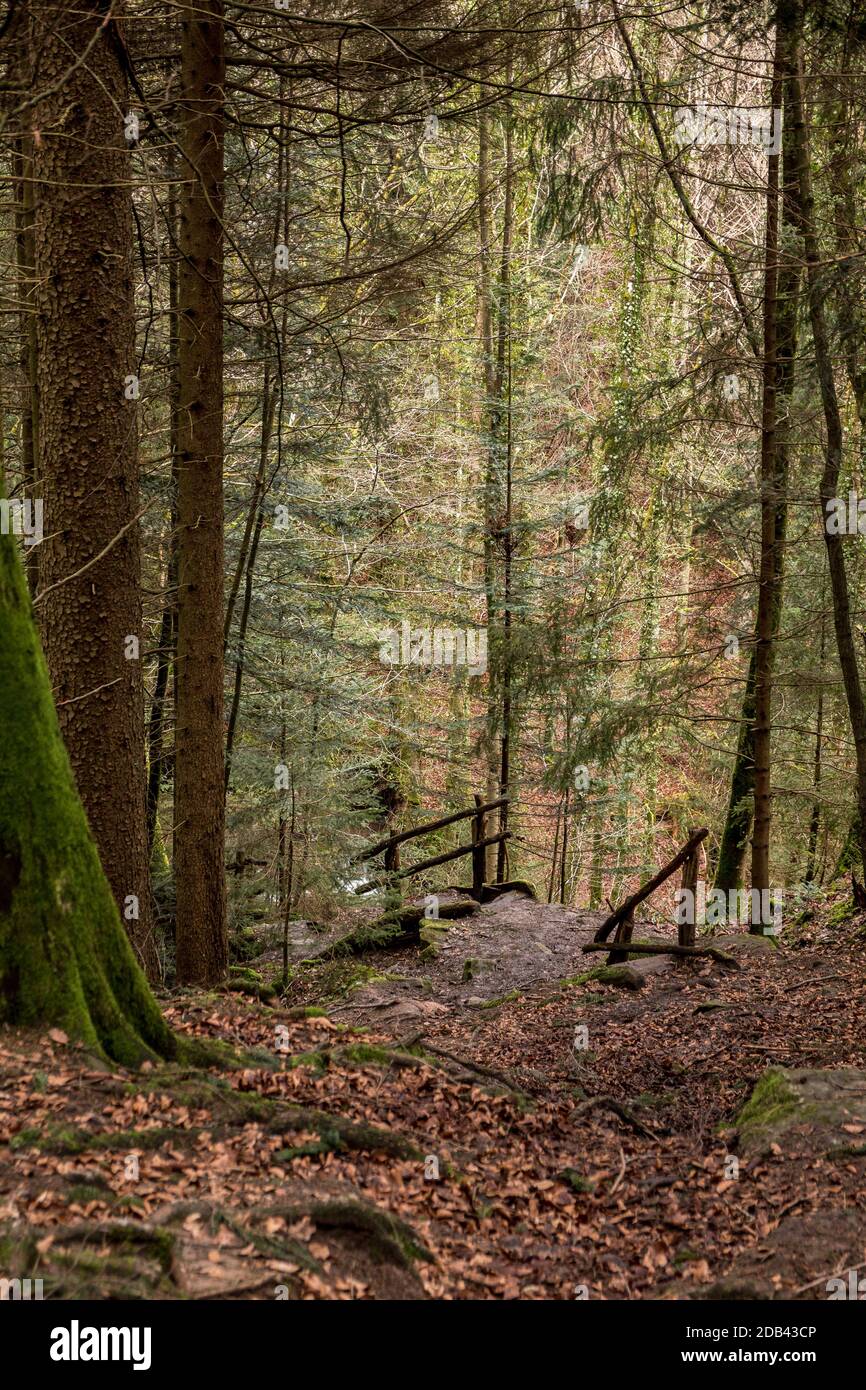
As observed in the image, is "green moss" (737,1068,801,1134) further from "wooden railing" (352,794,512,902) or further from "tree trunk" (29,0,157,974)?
"wooden railing" (352,794,512,902)

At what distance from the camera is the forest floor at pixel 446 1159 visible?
10.9 ft

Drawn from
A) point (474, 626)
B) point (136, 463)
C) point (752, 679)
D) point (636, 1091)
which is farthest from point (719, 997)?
point (474, 626)

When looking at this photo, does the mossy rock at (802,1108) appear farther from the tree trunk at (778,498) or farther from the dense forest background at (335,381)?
the tree trunk at (778,498)

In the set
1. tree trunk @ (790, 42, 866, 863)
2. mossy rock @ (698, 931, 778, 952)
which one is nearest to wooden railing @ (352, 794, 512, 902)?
mossy rock @ (698, 931, 778, 952)

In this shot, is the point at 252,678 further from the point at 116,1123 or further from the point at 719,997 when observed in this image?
the point at 116,1123

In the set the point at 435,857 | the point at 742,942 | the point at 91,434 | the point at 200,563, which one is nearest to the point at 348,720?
the point at 435,857

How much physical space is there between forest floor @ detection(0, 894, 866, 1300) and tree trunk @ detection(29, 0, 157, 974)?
1866mm

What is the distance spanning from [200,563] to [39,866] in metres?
3.89

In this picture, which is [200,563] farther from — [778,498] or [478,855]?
[478,855]

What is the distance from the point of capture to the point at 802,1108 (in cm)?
524

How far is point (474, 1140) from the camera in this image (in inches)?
204

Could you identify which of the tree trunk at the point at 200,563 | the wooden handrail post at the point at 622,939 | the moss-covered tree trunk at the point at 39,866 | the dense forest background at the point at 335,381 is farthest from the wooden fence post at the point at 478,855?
the moss-covered tree trunk at the point at 39,866

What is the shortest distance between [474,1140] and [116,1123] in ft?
6.80

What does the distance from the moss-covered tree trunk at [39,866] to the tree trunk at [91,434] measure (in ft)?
5.83
